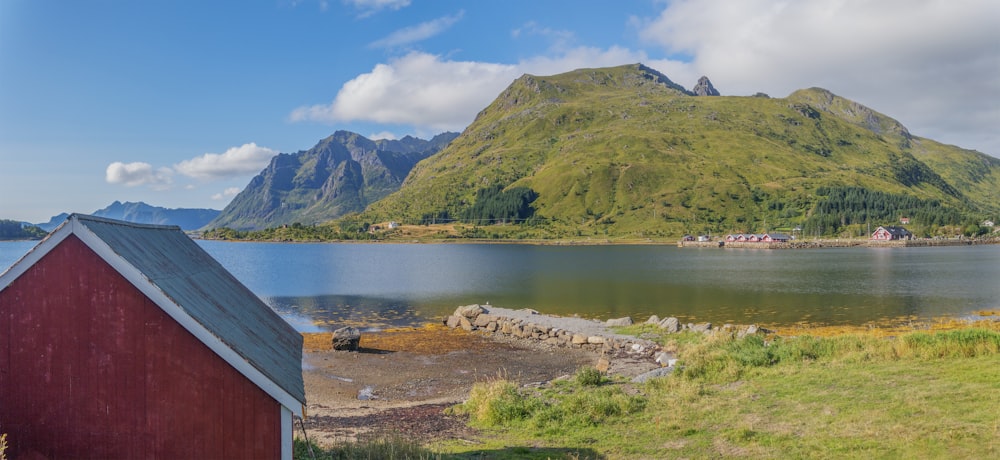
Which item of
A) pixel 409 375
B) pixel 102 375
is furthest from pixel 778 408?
pixel 409 375

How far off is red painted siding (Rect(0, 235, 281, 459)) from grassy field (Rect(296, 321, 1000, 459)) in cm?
519

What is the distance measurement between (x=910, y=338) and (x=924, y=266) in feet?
363

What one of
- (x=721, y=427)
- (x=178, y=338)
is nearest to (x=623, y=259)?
(x=721, y=427)

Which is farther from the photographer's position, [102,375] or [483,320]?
[483,320]

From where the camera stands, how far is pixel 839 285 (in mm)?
82562

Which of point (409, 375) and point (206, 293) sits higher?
point (206, 293)

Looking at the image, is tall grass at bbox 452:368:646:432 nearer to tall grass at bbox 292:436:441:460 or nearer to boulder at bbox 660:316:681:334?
tall grass at bbox 292:436:441:460

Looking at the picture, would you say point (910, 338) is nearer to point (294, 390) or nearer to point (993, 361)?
point (993, 361)

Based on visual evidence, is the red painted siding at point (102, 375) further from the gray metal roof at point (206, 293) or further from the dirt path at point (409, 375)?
the dirt path at point (409, 375)

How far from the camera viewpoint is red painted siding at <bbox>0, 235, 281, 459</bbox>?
1048 cm

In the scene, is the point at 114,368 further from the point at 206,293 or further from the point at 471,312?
the point at 471,312

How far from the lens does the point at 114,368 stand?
1062 cm

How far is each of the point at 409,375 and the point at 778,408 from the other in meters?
22.8

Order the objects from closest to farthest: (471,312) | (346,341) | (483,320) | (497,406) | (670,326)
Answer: (497,406)
(346,341)
(670,326)
(483,320)
(471,312)
